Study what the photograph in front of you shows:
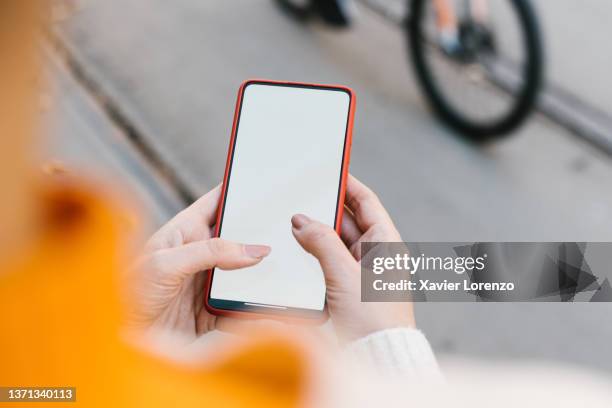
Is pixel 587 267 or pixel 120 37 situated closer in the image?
pixel 587 267

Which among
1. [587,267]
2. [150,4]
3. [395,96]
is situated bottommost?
[587,267]

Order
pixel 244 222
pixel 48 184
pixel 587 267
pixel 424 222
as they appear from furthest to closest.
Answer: pixel 424 222, pixel 587 267, pixel 244 222, pixel 48 184

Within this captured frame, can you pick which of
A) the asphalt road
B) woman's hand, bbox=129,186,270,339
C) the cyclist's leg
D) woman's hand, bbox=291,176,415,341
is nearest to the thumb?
woman's hand, bbox=291,176,415,341

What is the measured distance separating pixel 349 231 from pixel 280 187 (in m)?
0.19

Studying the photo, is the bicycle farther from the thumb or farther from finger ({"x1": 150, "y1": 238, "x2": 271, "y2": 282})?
finger ({"x1": 150, "y1": 238, "x2": 271, "y2": 282})

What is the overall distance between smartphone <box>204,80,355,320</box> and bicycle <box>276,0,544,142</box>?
1280mm

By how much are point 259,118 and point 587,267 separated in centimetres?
111

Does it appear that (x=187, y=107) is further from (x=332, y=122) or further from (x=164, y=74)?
(x=332, y=122)

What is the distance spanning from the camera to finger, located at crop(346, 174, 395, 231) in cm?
156

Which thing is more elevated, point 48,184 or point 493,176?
point 493,176

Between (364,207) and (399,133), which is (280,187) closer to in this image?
(364,207)

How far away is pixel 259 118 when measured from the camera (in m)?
1.66

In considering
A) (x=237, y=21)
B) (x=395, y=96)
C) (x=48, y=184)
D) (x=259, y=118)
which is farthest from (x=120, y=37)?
(x=48, y=184)

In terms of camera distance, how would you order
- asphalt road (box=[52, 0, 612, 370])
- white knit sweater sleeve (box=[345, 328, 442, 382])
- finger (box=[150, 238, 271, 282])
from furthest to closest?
asphalt road (box=[52, 0, 612, 370]), finger (box=[150, 238, 271, 282]), white knit sweater sleeve (box=[345, 328, 442, 382])
